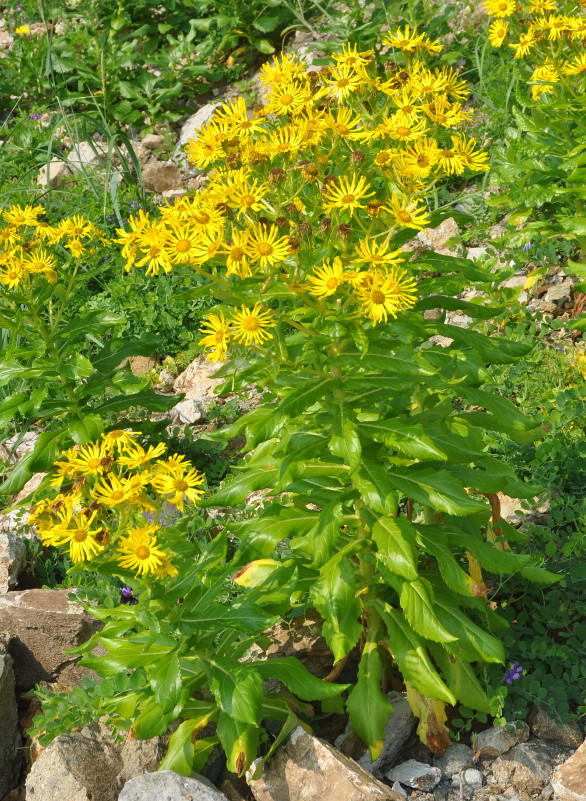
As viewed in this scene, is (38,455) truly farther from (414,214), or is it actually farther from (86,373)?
(414,214)

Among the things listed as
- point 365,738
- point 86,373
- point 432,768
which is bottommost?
point 432,768

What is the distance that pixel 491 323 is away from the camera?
4887mm

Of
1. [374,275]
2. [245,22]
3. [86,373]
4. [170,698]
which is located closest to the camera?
[374,275]

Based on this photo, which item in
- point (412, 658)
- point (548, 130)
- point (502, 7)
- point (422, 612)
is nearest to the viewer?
point (422, 612)

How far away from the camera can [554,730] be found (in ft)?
9.89

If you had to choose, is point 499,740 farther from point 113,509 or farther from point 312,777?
point 113,509

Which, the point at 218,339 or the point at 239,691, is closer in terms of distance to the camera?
the point at 218,339

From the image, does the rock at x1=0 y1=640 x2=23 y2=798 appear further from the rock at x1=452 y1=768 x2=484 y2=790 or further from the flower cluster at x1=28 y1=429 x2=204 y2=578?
the rock at x1=452 y1=768 x2=484 y2=790

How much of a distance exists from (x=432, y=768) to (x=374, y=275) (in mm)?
1814

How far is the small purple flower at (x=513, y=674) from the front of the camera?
117 inches

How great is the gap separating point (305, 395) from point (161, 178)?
4.98m

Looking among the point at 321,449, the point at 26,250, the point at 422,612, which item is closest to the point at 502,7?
the point at 26,250

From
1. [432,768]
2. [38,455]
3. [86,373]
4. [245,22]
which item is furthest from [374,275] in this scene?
[245,22]

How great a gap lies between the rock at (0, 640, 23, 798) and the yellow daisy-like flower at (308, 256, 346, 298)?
7.08 ft
